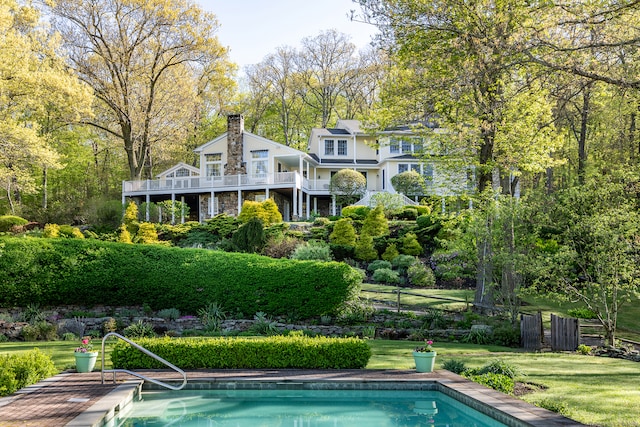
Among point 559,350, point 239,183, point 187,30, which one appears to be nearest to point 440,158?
point 559,350

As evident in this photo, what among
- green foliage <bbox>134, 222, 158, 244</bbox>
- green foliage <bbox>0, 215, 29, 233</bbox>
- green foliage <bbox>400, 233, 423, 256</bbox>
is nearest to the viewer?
green foliage <bbox>400, 233, 423, 256</bbox>

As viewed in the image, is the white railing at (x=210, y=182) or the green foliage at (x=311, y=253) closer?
the green foliage at (x=311, y=253)

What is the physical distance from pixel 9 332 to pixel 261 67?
38561 millimetres

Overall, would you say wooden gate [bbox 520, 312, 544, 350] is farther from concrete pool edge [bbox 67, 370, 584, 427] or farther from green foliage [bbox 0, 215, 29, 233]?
green foliage [bbox 0, 215, 29, 233]

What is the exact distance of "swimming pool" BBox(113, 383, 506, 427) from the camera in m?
8.68

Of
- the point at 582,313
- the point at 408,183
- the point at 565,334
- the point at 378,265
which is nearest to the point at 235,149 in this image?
the point at 408,183

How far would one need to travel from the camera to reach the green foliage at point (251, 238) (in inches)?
971

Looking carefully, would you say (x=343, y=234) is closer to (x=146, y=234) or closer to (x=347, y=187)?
(x=347, y=187)

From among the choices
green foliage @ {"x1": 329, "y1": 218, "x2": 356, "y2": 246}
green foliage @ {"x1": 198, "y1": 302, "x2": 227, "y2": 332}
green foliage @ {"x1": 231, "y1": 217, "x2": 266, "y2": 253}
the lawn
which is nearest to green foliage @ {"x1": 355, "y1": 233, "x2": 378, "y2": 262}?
green foliage @ {"x1": 329, "y1": 218, "x2": 356, "y2": 246}

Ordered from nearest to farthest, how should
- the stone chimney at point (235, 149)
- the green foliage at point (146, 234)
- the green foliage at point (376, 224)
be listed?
1. the green foliage at point (376, 224)
2. the green foliage at point (146, 234)
3. the stone chimney at point (235, 149)

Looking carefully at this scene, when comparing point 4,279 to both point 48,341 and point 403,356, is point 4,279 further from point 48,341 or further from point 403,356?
point 403,356

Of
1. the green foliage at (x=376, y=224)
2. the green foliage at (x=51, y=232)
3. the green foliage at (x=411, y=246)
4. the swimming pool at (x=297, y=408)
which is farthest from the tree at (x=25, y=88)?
the swimming pool at (x=297, y=408)

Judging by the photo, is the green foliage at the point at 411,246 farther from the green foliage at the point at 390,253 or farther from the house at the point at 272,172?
the house at the point at 272,172

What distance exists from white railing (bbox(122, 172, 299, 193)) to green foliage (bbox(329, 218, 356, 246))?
8490mm
